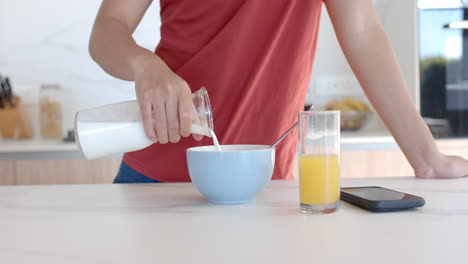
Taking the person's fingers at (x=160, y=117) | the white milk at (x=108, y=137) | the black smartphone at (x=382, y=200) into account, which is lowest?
the black smartphone at (x=382, y=200)

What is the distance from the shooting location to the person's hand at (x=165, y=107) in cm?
75

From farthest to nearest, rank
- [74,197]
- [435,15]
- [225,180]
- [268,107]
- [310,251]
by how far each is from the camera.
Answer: [435,15], [268,107], [74,197], [225,180], [310,251]

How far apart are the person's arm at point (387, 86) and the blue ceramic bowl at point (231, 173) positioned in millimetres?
394

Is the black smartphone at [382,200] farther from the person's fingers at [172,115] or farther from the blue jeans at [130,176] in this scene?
the blue jeans at [130,176]

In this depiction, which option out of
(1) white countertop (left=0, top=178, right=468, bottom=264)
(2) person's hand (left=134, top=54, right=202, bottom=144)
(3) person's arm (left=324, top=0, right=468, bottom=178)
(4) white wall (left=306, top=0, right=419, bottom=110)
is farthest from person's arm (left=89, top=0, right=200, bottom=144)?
(4) white wall (left=306, top=0, right=419, bottom=110)

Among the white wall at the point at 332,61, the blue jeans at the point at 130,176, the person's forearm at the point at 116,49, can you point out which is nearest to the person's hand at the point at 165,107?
the person's forearm at the point at 116,49

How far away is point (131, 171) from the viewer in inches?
46.5

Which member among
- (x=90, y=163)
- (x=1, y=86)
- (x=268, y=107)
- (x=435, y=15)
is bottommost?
(x=90, y=163)

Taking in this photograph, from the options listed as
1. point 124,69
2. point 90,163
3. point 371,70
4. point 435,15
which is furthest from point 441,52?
point 124,69

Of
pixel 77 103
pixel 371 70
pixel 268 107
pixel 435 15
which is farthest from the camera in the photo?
pixel 77 103

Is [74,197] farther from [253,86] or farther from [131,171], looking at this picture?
[253,86]

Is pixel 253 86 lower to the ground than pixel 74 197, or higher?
higher

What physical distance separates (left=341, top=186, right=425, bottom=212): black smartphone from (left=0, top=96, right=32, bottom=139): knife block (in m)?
2.06

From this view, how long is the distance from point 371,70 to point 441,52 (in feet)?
4.78
